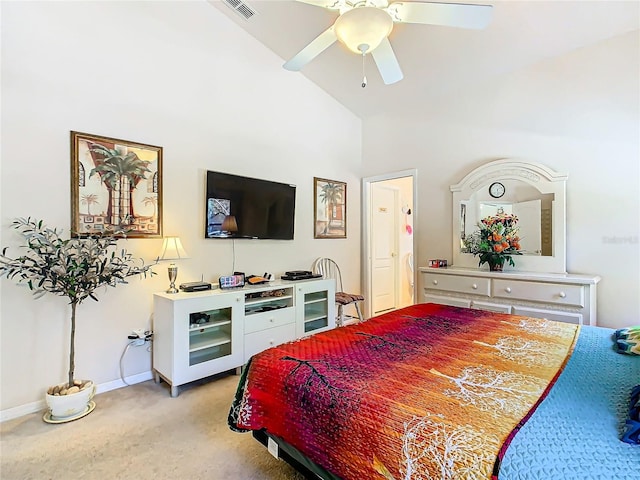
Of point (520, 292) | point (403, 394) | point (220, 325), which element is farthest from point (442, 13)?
point (220, 325)

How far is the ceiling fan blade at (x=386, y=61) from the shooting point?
2.20 meters

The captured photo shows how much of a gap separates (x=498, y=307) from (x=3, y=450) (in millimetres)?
3754

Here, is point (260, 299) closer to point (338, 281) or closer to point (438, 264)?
point (338, 281)

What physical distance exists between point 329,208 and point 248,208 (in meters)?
1.32

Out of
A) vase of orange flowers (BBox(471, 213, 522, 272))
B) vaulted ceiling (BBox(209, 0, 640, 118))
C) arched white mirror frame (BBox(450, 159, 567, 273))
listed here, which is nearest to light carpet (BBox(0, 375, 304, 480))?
vase of orange flowers (BBox(471, 213, 522, 272))

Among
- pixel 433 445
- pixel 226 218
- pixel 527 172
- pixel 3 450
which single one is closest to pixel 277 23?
pixel 226 218

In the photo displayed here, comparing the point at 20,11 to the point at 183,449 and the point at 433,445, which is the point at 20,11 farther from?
the point at 433,445

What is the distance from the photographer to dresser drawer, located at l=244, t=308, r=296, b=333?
2.97m

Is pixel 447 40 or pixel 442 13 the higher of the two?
pixel 447 40

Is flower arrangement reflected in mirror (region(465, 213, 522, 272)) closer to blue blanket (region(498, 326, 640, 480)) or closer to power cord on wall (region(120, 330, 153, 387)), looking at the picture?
blue blanket (region(498, 326, 640, 480))

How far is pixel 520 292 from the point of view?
9.75ft

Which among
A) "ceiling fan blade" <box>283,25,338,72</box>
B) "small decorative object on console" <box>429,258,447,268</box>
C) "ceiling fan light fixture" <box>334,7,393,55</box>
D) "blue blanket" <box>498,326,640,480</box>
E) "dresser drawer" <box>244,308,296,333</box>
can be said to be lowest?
"dresser drawer" <box>244,308,296,333</box>

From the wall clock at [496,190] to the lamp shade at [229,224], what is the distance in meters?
2.71

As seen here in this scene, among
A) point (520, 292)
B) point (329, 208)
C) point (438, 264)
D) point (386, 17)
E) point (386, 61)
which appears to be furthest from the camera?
point (329, 208)
